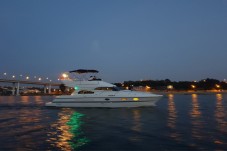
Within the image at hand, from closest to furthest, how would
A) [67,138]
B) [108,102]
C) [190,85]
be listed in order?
[67,138] → [108,102] → [190,85]

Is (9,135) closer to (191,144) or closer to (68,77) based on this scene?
(191,144)

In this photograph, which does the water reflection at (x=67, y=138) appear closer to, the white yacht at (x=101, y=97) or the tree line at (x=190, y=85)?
the white yacht at (x=101, y=97)

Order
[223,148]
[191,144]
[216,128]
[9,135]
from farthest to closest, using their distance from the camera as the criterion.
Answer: [216,128] < [9,135] < [191,144] < [223,148]

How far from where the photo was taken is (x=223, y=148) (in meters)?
12.1

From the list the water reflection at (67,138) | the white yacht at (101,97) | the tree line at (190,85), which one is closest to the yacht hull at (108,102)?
the white yacht at (101,97)

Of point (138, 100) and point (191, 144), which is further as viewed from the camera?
point (138, 100)

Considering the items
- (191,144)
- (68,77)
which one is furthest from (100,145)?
(68,77)

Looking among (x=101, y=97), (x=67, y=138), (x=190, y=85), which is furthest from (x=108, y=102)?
(x=190, y=85)

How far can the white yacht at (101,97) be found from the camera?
32406 millimetres

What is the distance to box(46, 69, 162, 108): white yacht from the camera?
1276 inches

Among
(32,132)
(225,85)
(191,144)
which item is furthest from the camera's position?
(225,85)

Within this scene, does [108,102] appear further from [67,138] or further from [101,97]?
[67,138]

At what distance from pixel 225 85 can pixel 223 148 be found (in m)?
191

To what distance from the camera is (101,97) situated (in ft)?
107
